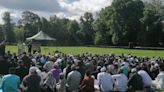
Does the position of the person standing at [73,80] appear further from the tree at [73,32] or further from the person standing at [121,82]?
the tree at [73,32]

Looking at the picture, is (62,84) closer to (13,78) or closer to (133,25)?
(13,78)

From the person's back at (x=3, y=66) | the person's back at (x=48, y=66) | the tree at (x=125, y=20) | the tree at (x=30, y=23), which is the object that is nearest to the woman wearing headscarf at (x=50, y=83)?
the person's back at (x=48, y=66)

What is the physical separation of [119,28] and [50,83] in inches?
2960

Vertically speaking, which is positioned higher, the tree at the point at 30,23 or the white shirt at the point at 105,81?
the tree at the point at 30,23

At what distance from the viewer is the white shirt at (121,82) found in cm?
1702

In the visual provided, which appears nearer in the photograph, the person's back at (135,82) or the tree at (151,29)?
the person's back at (135,82)

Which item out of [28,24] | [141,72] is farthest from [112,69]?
[28,24]

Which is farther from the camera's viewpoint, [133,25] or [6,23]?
[6,23]

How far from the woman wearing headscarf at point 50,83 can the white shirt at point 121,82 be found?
245cm

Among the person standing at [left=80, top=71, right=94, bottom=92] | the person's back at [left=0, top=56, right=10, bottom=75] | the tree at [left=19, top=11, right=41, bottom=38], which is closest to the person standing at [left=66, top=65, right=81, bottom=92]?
the person standing at [left=80, top=71, right=94, bottom=92]

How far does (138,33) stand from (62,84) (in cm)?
7291

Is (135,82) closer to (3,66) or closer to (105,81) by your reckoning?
(105,81)

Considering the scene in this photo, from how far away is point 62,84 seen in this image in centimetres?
1602

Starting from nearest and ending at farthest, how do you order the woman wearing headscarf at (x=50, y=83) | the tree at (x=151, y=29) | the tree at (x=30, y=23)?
the woman wearing headscarf at (x=50, y=83), the tree at (x=151, y=29), the tree at (x=30, y=23)
